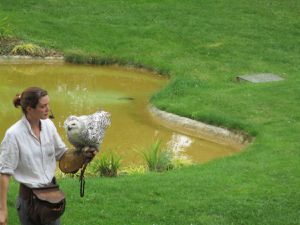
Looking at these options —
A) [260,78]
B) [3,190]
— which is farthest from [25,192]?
[260,78]

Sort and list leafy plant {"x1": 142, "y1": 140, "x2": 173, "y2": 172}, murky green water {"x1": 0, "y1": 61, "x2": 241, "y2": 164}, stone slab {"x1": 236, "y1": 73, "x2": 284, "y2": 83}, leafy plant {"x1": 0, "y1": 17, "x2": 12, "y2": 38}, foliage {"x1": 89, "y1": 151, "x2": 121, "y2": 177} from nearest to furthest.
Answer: foliage {"x1": 89, "y1": 151, "x2": 121, "y2": 177} → leafy plant {"x1": 142, "y1": 140, "x2": 173, "y2": 172} → murky green water {"x1": 0, "y1": 61, "x2": 241, "y2": 164} → stone slab {"x1": 236, "y1": 73, "x2": 284, "y2": 83} → leafy plant {"x1": 0, "y1": 17, "x2": 12, "y2": 38}

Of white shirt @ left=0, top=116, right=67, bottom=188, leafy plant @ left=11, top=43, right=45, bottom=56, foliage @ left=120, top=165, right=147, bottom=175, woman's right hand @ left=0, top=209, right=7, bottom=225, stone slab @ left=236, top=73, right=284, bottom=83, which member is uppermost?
white shirt @ left=0, top=116, right=67, bottom=188

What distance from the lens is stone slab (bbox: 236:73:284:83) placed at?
642 inches

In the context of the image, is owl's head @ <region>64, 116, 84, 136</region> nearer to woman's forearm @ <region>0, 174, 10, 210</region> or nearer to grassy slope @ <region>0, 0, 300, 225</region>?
woman's forearm @ <region>0, 174, 10, 210</region>

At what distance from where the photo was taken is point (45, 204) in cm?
498

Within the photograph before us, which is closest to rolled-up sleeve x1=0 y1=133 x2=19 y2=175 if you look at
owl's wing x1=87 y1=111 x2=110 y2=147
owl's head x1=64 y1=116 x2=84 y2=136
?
owl's head x1=64 y1=116 x2=84 y2=136

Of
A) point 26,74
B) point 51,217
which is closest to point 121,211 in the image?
point 51,217

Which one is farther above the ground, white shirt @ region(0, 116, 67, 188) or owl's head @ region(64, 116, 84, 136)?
owl's head @ region(64, 116, 84, 136)

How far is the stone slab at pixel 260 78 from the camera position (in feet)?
53.5

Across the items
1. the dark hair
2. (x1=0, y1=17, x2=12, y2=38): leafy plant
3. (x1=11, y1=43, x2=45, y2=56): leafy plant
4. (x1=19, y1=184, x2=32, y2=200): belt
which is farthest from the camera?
(x1=0, y1=17, x2=12, y2=38): leafy plant

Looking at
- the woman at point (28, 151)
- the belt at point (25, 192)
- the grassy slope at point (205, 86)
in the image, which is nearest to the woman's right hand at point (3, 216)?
the woman at point (28, 151)

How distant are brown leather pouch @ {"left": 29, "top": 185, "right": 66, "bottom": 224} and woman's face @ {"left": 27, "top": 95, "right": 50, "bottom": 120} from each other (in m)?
0.52

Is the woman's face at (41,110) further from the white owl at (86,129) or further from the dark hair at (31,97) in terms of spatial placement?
the white owl at (86,129)

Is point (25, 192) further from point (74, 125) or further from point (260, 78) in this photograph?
point (260, 78)
